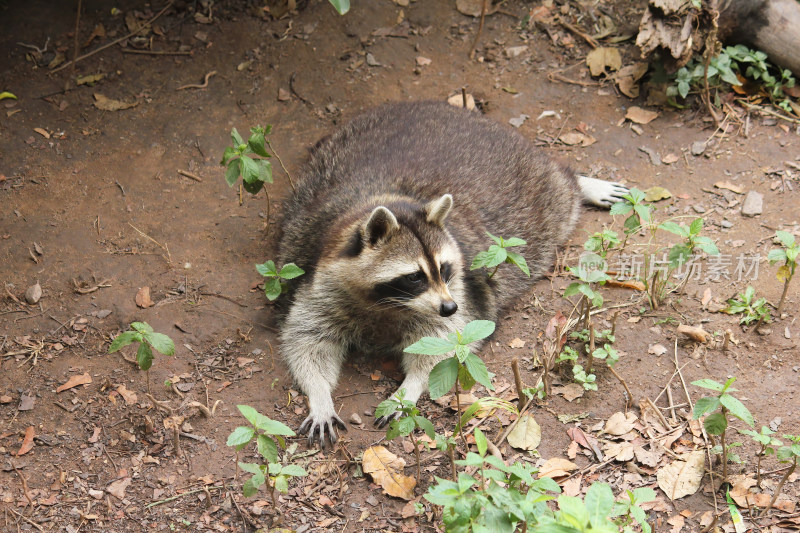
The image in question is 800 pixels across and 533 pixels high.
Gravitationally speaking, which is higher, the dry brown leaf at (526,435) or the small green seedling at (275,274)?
the small green seedling at (275,274)

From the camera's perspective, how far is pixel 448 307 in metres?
3.91

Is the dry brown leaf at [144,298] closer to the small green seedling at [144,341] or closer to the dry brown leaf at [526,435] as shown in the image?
the small green seedling at [144,341]

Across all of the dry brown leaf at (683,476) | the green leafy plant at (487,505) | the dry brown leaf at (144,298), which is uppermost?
the green leafy plant at (487,505)

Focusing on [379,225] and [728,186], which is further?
[728,186]

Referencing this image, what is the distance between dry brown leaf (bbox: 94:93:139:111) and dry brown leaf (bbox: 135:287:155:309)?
179 centimetres

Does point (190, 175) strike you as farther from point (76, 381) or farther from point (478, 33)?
point (478, 33)

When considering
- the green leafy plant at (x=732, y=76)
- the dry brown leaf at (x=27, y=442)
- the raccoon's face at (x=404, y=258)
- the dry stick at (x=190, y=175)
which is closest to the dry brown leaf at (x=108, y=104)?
the dry stick at (x=190, y=175)

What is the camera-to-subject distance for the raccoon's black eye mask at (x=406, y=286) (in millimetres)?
4027

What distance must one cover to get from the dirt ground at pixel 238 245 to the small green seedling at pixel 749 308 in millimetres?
91

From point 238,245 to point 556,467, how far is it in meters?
2.47

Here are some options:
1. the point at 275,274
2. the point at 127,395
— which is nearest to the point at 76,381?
the point at 127,395

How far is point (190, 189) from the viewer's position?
532 centimetres

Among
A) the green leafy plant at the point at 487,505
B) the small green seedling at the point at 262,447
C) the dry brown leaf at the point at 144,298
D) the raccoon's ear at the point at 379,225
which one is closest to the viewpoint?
the green leafy plant at the point at 487,505

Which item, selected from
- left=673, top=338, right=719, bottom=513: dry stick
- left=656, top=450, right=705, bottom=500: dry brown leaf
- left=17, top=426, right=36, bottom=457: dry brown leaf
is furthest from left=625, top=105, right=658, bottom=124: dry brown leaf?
left=17, top=426, right=36, bottom=457: dry brown leaf
